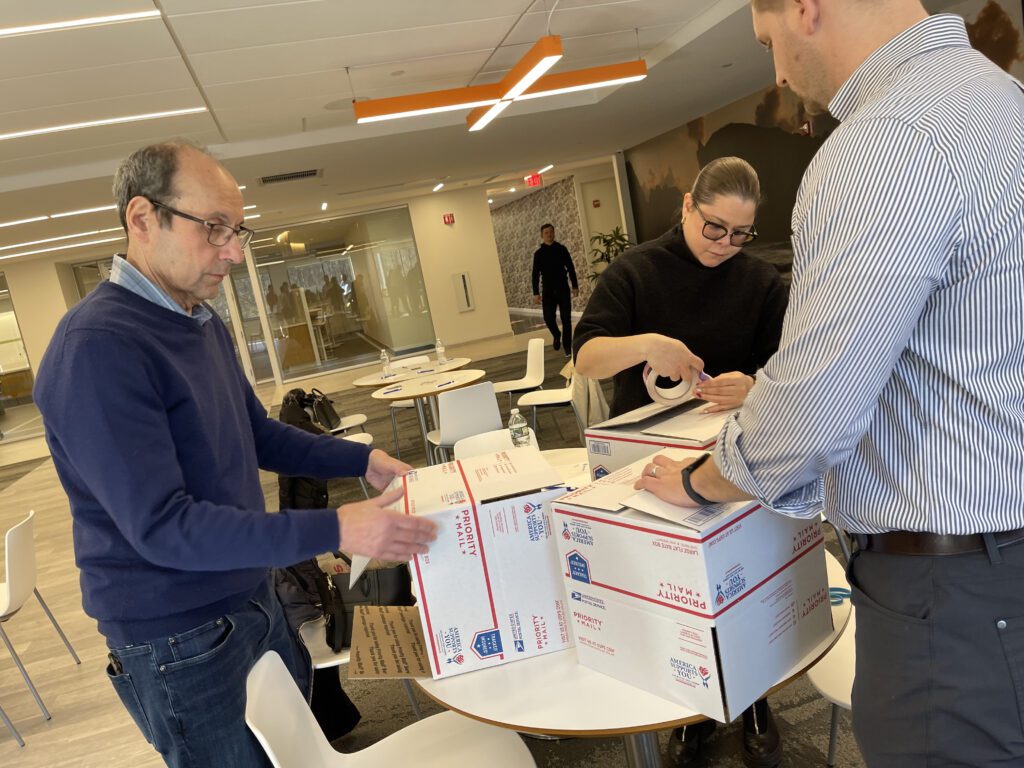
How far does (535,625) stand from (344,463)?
0.69 metres

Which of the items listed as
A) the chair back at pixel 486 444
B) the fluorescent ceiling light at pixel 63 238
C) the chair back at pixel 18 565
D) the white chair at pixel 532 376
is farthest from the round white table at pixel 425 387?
the fluorescent ceiling light at pixel 63 238

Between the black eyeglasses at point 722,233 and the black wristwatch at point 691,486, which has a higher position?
the black eyeglasses at point 722,233

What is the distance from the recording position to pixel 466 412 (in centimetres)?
468

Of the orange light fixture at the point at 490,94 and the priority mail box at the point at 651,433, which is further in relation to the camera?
the orange light fixture at the point at 490,94

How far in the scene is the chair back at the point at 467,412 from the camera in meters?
4.65

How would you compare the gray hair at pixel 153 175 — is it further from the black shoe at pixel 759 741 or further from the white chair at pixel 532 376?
the white chair at pixel 532 376

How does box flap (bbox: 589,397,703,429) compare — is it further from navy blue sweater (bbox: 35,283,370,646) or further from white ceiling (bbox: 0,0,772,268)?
white ceiling (bbox: 0,0,772,268)

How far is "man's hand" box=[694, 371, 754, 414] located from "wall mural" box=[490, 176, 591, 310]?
12.9 metres

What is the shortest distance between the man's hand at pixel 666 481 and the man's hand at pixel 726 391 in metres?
0.41

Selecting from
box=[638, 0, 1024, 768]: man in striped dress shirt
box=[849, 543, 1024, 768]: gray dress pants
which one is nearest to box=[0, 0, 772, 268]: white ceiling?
box=[638, 0, 1024, 768]: man in striped dress shirt

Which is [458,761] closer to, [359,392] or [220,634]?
[220,634]

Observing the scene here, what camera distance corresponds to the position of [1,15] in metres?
3.48

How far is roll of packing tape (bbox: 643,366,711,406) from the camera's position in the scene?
1798 mm

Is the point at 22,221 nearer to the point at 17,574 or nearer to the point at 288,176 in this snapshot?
the point at 288,176
